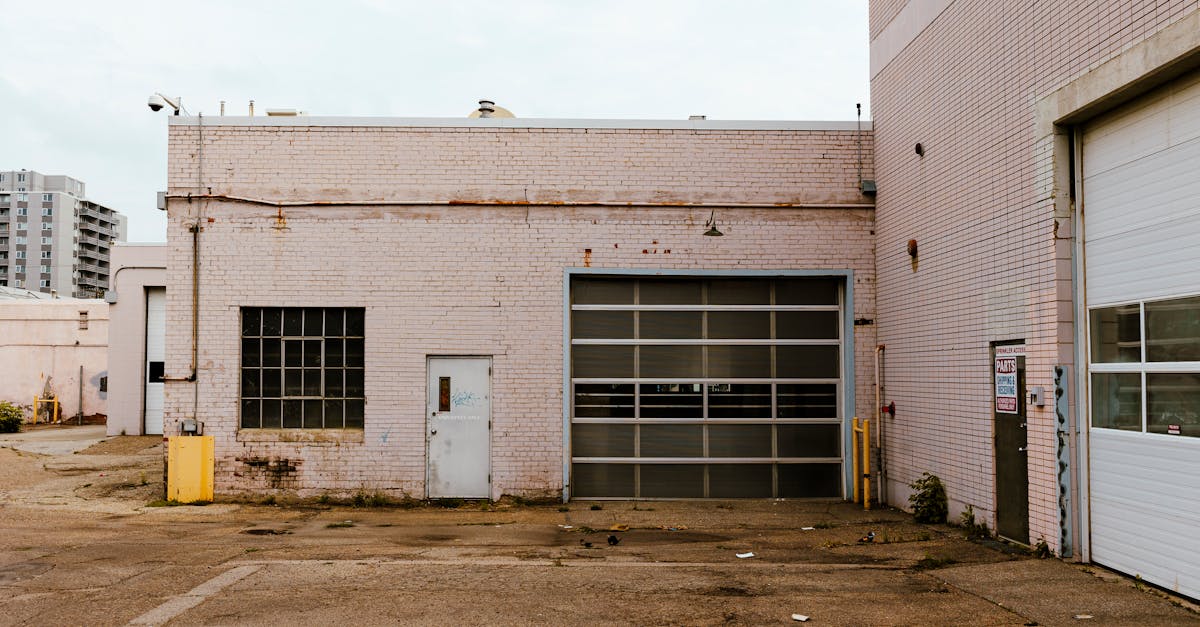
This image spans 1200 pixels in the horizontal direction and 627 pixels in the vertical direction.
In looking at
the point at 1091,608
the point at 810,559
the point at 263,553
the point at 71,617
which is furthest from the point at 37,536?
the point at 1091,608

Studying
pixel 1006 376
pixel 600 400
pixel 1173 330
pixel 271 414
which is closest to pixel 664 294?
pixel 600 400

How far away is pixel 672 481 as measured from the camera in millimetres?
12672

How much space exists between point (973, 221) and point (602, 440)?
563 cm

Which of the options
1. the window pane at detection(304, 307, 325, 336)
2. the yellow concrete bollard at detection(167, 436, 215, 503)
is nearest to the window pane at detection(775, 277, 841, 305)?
the window pane at detection(304, 307, 325, 336)

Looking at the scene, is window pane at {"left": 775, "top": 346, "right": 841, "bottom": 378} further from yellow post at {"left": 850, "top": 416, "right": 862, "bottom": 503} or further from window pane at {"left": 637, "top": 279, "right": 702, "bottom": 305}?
window pane at {"left": 637, "top": 279, "right": 702, "bottom": 305}

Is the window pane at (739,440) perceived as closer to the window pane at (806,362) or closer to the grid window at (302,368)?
the window pane at (806,362)

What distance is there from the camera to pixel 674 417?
12672mm

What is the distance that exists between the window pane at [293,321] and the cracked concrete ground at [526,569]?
2.42 meters

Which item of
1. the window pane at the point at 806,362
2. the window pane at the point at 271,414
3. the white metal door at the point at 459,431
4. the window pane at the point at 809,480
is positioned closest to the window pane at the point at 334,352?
the window pane at the point at 271,414

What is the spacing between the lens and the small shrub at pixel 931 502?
10672 mm

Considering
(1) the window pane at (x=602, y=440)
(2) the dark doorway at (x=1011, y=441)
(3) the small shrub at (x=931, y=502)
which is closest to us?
(2) the dark doorway at (x=1011, y=441)

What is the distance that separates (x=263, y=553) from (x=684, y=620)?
183 inches

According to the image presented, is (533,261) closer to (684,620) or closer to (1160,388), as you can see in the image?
(684,620)

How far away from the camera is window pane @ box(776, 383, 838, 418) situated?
12.8 m
